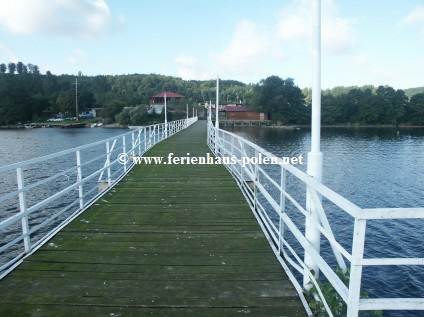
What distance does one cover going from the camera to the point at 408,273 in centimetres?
1012

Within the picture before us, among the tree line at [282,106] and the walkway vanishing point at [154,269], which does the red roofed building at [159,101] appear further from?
the walkway vanishing point at [154,269]

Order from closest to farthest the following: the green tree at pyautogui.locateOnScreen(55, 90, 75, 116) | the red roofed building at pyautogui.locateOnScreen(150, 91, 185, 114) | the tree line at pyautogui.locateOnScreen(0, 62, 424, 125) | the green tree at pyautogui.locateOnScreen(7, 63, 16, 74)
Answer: the tree line at pyautogui.locateOnScreen(0, 62, 424, 125)
the red roofed building at pyautogui.locateOnScreen(150, 91, 185, 114)
the green tree at pyautogui.locateOnScreen(55, 90, 75, 116)
the green tree at pyautogui.locateOnScreen(7, 63, 16, 74)

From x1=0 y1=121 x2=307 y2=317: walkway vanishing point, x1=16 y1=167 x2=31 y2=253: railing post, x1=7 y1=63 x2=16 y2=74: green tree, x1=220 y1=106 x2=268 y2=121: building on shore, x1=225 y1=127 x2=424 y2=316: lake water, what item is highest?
x1=7 y1=63 x2=16 y2=74: green tree

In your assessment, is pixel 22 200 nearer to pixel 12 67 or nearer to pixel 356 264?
pixel 356 264

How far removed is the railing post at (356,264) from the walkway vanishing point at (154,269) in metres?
0.97

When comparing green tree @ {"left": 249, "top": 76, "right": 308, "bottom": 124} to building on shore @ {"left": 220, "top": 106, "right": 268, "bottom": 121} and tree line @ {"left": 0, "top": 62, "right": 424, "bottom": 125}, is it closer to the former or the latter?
tree line @ {"left": 0, "top": 62, "right": 424, "bottom": 125}

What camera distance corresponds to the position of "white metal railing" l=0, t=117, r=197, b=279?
→ 4141 mm

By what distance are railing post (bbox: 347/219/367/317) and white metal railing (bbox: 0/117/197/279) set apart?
341cm

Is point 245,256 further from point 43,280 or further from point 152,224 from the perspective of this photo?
point 43,280

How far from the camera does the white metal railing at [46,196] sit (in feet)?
13.6

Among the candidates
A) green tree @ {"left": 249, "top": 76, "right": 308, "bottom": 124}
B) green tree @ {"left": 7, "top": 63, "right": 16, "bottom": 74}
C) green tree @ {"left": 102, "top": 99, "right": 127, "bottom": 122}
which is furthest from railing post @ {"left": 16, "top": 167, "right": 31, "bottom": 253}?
green tree @ {"left": 7, "top": 63, "right": 16, "bottom": 74}

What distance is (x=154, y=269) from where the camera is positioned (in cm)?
379

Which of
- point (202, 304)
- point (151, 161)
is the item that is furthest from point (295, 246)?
point (202, 304)

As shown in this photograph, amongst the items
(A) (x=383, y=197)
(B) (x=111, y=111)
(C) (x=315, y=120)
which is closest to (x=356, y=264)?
(C) (x=315, y=120)
